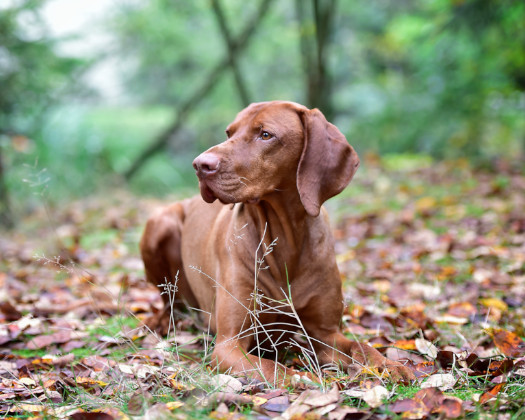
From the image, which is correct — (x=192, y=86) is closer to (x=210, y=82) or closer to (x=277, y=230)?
(x=210, y=82)

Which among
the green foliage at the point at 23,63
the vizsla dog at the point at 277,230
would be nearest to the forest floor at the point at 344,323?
the vizsla dog at the point at 277,230

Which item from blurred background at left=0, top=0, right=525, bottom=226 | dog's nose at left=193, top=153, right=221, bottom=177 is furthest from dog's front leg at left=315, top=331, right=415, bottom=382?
blurred background at left=0, top=0, right=525, bottom=226

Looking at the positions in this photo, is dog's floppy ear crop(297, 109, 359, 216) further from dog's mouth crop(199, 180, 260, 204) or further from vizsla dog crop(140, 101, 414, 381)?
dog's mouth crop(199, 180, 260, 204)

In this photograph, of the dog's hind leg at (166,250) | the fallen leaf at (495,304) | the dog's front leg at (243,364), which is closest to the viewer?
the dog's front leg at (243,364)

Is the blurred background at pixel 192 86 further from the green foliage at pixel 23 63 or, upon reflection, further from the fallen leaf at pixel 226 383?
the fallen leaf at pixel 226 383

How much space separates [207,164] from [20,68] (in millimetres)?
6412

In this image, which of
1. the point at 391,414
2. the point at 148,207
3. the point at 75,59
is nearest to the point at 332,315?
the point at 391,414

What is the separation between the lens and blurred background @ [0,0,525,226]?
8211 millimetres

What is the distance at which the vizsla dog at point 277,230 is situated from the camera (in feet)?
9.32

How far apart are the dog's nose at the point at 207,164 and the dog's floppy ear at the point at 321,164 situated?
470 millimetres

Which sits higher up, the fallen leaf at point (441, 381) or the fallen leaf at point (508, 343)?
the fallen leaf at point (441, 381)

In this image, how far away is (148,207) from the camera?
8852 millimetres

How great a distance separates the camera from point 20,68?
7.98 m

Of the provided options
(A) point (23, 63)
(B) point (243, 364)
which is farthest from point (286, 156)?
(A) point (23, 63)
